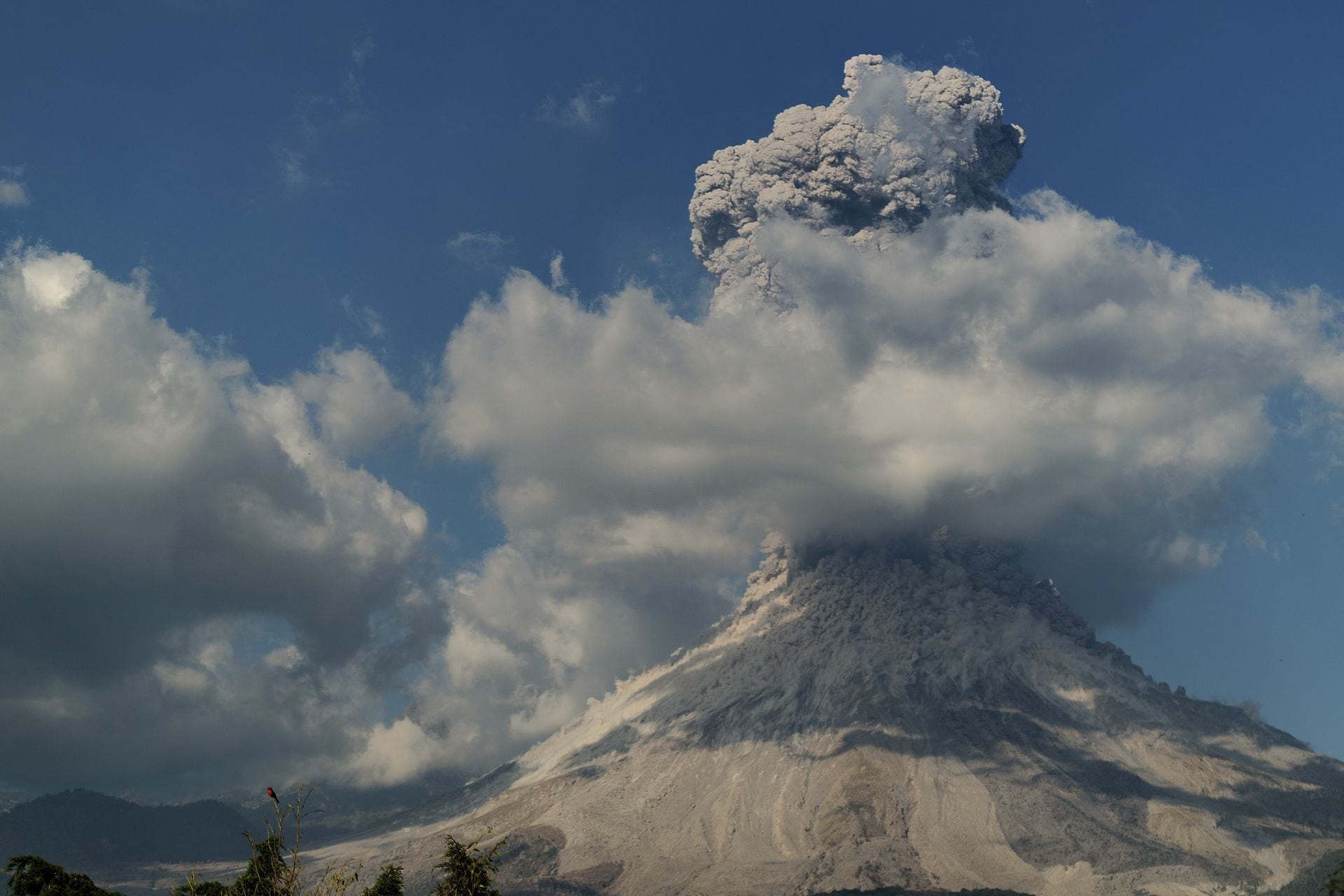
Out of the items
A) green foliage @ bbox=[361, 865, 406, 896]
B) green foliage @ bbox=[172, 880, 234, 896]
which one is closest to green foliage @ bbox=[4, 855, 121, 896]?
green foliage @ bbox=[172, 880, 234, 896]

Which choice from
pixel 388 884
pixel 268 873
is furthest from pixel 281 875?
pixel 388 884

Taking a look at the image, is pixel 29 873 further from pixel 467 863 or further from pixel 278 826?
pixel 278 826

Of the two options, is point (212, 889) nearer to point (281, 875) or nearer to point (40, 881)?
point (40, 881)

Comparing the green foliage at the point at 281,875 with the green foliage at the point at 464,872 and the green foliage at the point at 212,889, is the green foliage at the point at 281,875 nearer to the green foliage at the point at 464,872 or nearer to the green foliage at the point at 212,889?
the green foliage at the point at 212,889

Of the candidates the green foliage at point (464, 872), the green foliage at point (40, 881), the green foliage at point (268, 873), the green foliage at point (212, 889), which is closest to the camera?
the green foliage at point (268, 873)

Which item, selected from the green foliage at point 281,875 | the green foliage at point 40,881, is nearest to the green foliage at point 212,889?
the green foliage at point 281,875

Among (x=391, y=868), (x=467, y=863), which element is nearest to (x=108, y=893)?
(x=391, y=868)
